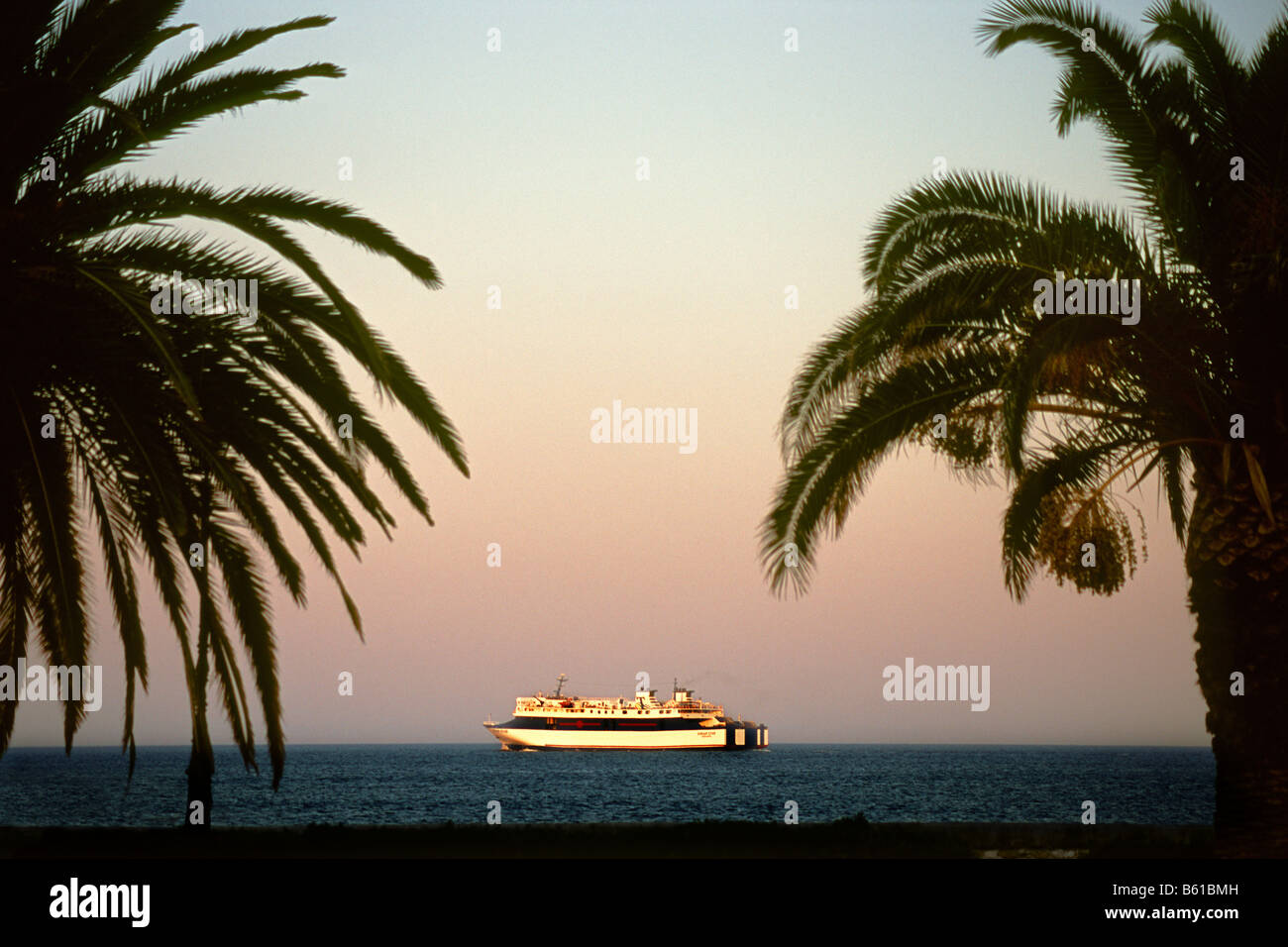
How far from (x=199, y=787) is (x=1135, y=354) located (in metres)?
10.2

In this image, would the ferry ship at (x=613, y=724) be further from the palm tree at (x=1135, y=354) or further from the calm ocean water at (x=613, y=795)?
the palm tree at (x=1135, y=354)

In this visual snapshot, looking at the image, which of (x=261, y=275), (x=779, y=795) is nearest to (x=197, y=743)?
(x=261, y=275)

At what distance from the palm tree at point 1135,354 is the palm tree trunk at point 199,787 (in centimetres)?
568

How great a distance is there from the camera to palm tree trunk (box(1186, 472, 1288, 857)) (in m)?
11.3

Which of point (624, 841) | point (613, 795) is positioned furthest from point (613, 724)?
point (624, 841)

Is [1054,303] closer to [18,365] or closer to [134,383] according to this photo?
[134,383]

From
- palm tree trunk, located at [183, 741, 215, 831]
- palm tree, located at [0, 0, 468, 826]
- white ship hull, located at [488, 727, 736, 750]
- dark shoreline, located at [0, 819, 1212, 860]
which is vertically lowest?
white ship hull, located at [488, 727, 736, 750]

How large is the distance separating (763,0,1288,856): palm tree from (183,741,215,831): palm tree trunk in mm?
5683

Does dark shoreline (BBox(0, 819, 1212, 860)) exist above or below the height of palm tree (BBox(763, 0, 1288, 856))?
below

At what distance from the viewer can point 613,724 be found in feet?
418

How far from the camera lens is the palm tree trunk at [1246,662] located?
1127 cm

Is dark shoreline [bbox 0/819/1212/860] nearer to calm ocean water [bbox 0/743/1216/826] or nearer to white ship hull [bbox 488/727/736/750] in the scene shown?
calm ocean water [bbox 0/743/1216/826]

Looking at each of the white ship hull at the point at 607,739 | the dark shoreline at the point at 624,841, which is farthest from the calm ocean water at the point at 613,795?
the dark shoreline at the point at 624,841

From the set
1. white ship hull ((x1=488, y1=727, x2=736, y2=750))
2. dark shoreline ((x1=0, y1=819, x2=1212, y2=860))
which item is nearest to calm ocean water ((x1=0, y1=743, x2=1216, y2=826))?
white ship hull ((x1=488, y1=727, x2=736, y2=750))
